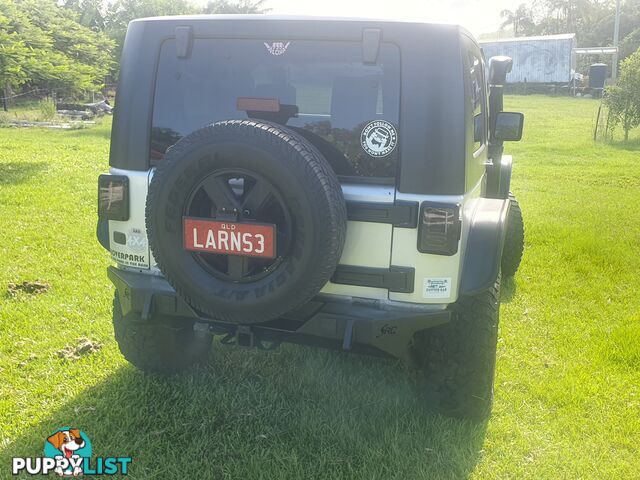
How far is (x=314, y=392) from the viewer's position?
3420mm

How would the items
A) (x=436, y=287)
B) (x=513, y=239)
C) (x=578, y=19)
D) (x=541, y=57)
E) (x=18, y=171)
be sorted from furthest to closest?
(x=578, y=19) < (x=541, y=57) < (x=18, y=171) < (x=513, y=239) < (x=436, y=287)

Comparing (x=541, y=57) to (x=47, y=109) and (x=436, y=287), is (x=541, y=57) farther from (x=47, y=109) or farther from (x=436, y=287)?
(x=436, y=287)

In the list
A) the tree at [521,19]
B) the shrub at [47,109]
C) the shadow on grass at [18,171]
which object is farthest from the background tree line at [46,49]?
the tree at [521,19]

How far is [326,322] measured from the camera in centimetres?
269

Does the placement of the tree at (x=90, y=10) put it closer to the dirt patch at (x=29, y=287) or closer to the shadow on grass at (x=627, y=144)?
the shadow on grass at (x=627, y=144)

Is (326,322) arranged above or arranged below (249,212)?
below

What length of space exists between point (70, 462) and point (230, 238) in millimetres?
1302

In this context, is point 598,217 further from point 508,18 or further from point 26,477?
point 508,18

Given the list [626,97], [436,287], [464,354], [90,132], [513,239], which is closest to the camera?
[436,287]

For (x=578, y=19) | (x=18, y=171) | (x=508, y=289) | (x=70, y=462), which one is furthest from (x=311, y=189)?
(x=578, y=19)

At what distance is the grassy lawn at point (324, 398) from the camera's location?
2848 mm

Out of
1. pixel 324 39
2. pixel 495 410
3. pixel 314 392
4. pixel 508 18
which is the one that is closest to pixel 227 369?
pixel 314 392

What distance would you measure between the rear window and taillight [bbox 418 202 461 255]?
0.24 meters

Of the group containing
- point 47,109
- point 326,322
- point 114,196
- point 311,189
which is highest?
point 311,189
